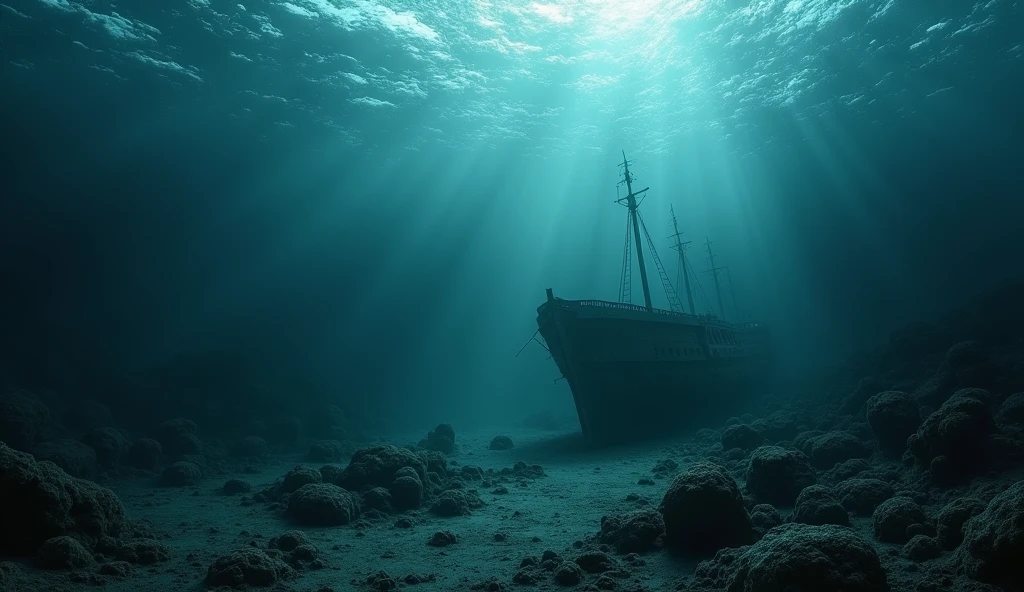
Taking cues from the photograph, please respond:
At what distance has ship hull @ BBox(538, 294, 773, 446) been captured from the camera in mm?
22203

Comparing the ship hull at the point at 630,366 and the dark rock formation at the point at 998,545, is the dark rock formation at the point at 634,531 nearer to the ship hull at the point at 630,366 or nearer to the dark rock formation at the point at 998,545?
the dark rock formation at the point at 998,545

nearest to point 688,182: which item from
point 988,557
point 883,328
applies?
point 883,328

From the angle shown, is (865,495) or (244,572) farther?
(865,495)

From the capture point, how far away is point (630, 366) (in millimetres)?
23062

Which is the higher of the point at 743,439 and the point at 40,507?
the point at 40,507

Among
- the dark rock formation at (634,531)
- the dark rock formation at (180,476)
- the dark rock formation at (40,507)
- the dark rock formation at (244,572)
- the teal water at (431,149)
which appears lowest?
the dark rock formation at (634,531)

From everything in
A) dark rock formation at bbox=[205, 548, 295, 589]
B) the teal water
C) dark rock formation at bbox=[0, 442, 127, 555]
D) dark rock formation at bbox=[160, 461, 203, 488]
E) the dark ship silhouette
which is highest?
the teal water

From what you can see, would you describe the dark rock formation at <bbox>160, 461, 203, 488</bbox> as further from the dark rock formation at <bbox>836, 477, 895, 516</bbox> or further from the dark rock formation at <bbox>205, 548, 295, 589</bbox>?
the dark rock formation at <bbox>836, 477, 895, 516</bbox>

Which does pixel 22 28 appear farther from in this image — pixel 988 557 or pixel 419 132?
pixel 988 557

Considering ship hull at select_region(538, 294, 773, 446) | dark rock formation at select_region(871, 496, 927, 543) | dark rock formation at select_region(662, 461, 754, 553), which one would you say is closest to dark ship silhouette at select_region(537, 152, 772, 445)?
ship hull at select_region(538, 294, 773, 446)

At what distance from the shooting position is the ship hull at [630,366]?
72.8 ft

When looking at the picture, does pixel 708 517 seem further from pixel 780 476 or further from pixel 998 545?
pixel 998 545

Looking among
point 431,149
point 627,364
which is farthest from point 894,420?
point 431,149

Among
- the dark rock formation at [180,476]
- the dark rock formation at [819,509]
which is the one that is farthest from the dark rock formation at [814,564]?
the dark rock formation at [180,476]
